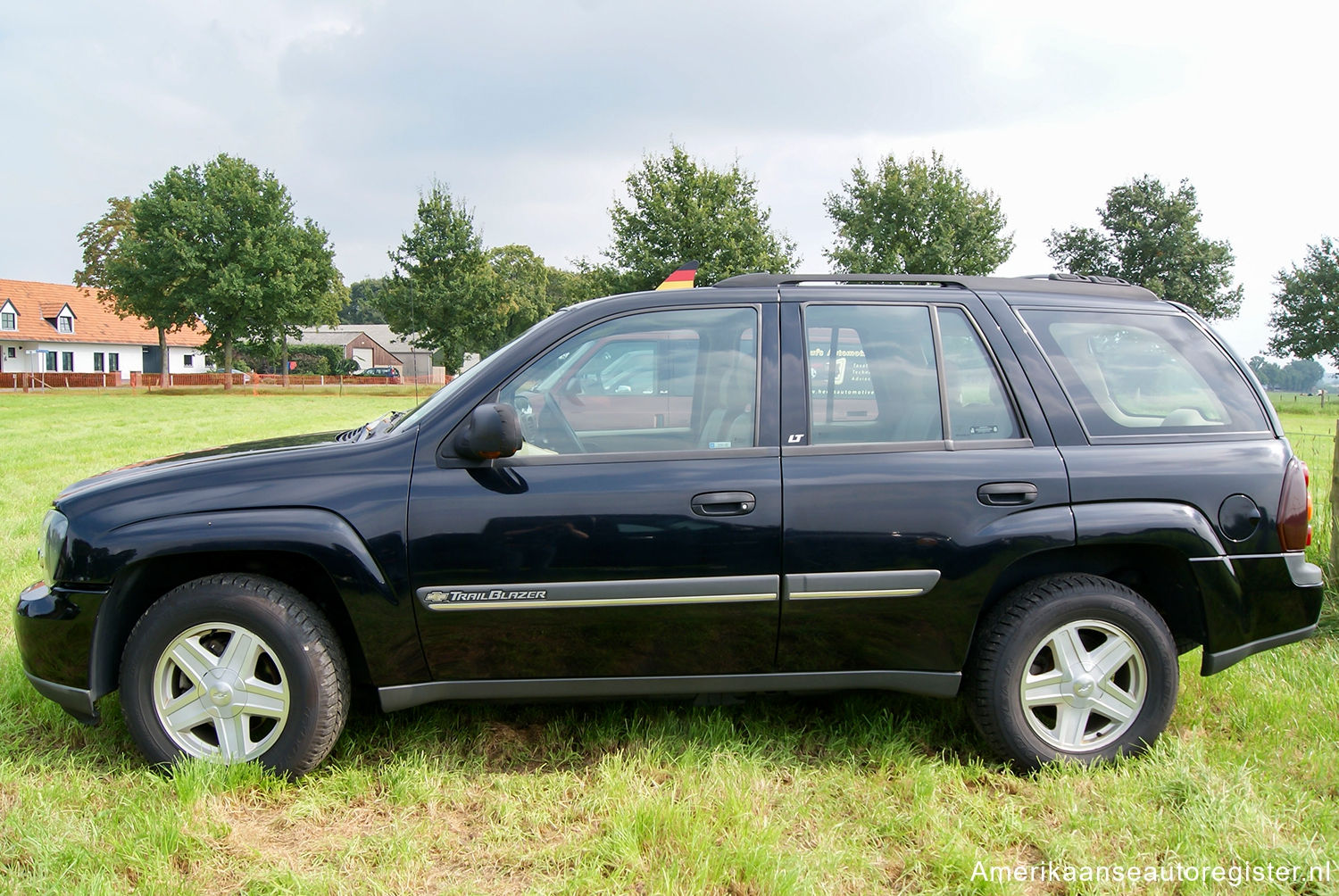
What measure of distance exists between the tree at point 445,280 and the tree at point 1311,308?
43894 mm

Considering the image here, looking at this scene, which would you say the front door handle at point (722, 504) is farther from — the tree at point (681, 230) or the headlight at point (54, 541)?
the tree at point (681, 230)

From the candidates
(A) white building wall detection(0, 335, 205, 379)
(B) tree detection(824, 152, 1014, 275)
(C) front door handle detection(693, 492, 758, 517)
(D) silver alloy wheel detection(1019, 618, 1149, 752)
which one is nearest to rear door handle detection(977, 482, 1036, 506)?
(D) silver alloy wheel detection(1019, 618, 1149, 752)

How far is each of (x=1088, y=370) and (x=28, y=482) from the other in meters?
10.7

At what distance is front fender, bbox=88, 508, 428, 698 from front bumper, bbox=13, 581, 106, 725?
0.04 metres

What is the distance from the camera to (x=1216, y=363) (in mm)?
3211

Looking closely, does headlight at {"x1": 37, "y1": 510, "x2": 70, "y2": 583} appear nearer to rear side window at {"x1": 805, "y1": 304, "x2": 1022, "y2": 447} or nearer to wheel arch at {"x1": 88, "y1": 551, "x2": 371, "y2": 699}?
wheel arch at {"x1": 88, "y1": 551, "x2": 371, "y2": 699}

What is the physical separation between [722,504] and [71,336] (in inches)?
2656

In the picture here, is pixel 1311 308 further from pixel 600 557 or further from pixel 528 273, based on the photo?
pixel 528 273

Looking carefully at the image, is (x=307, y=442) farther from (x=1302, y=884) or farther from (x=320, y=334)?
(x=320, y=334)

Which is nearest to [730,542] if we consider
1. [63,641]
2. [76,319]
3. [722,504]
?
[722,504]

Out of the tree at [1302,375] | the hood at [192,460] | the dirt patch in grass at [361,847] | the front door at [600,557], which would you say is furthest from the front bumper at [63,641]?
the tree at [1302,375]

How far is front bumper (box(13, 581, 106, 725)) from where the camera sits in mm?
2857

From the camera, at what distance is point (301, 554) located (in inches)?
113

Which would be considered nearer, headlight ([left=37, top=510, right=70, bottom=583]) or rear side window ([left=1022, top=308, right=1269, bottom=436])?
headlight ([left=37, top=510, right=70, bottom=583])
